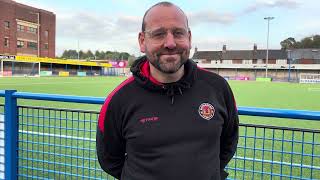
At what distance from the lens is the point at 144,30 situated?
7.22 ft

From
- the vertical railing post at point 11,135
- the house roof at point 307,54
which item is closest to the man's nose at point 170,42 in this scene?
the vertical railing post at point 11,135

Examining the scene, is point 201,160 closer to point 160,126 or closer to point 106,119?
point 160,126

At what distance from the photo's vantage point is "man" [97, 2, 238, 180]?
6.95 ft

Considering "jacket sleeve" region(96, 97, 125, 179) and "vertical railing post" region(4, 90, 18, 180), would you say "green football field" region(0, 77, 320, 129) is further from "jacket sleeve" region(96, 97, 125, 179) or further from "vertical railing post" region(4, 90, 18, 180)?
"jacket sleeve" region(96, 97, 125, 179)

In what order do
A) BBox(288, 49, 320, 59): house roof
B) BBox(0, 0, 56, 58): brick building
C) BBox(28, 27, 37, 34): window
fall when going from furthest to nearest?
BBox(288, 49, 320, 59): house roof → BBox(28, 27, 37, 34): window → BBox(0, 0, 56, 58): brick building

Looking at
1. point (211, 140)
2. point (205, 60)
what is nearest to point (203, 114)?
point (211, 140)

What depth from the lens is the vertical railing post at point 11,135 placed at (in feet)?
13.6

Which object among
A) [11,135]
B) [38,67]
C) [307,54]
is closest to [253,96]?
[11,135]

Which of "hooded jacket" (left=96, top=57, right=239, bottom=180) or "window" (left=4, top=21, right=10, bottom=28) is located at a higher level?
"window" (left=4, top=21, right=10, bottom=28)

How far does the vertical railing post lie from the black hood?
2331 millimetres

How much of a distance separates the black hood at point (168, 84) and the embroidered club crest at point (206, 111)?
0.14 m

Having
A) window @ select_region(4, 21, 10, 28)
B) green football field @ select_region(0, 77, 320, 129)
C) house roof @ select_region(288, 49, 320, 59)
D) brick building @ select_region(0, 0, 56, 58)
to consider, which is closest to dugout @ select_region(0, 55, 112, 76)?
brick building @ select_region(0, 0, 56, 58)

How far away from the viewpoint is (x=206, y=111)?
2174 millimetres

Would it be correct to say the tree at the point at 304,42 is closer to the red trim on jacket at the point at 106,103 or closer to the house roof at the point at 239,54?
the house roof at the point at 239,54
